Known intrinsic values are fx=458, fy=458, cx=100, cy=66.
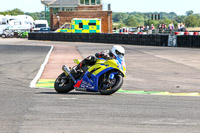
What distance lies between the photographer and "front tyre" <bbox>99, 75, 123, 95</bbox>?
391 inches

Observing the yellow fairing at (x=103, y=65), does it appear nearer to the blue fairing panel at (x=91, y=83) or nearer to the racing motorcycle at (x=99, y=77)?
the racing motorcycle at (x=99, y=77)

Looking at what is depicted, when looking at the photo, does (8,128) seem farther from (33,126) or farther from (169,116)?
(169,116)

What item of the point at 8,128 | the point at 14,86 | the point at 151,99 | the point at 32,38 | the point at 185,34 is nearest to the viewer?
the point at 8,128

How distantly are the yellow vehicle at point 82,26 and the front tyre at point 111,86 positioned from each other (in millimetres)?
42903

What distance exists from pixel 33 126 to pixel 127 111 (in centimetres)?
199

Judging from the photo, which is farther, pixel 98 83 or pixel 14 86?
pixel 14 86

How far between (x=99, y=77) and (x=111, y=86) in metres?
0.34

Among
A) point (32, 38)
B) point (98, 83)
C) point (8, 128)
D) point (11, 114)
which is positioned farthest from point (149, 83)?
point (32, 38)

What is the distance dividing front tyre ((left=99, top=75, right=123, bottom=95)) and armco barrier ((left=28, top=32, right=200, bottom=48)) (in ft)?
82.6

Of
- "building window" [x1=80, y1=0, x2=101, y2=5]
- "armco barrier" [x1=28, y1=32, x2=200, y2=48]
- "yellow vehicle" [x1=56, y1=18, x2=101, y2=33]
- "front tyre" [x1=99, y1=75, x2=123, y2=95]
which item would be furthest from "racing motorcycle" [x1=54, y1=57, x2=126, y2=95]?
"building window" [x1=80, y1=0, x2=101, y2=5]

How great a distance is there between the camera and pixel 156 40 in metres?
38.5

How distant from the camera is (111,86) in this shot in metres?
10.1

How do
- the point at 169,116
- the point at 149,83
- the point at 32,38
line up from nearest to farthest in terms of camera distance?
the point at 169,116
the point at 149,83
the point at 32,38

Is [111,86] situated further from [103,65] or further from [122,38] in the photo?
[122,38]
